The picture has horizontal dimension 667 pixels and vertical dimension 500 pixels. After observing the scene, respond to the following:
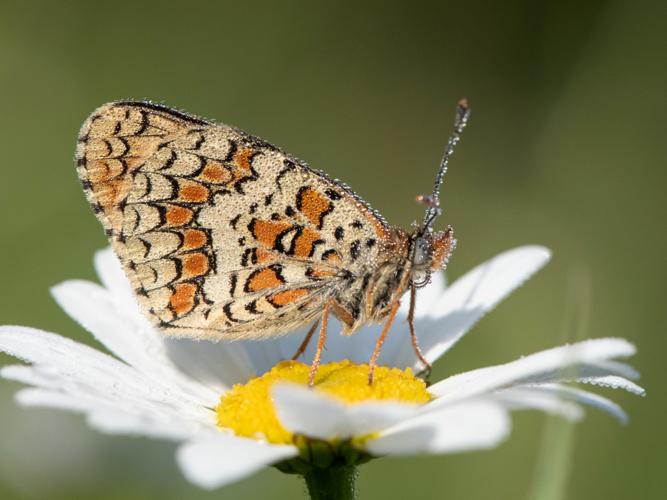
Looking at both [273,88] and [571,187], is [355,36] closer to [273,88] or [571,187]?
[273,88]

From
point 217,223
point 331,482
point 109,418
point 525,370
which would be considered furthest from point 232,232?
point 109,418

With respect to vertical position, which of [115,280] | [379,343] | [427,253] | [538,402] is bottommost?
[538,402]

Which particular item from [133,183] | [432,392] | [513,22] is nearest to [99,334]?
[133,183]

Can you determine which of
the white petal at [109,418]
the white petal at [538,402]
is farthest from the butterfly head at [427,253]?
the white petal at [109,418]

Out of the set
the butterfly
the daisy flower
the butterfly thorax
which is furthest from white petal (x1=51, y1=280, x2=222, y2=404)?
the butterfly thorax

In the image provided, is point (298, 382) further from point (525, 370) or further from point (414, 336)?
point (525, 370)

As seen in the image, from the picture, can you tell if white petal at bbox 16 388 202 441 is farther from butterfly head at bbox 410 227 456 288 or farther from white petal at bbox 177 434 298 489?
butterfly head at bbox 410 227 456 288
